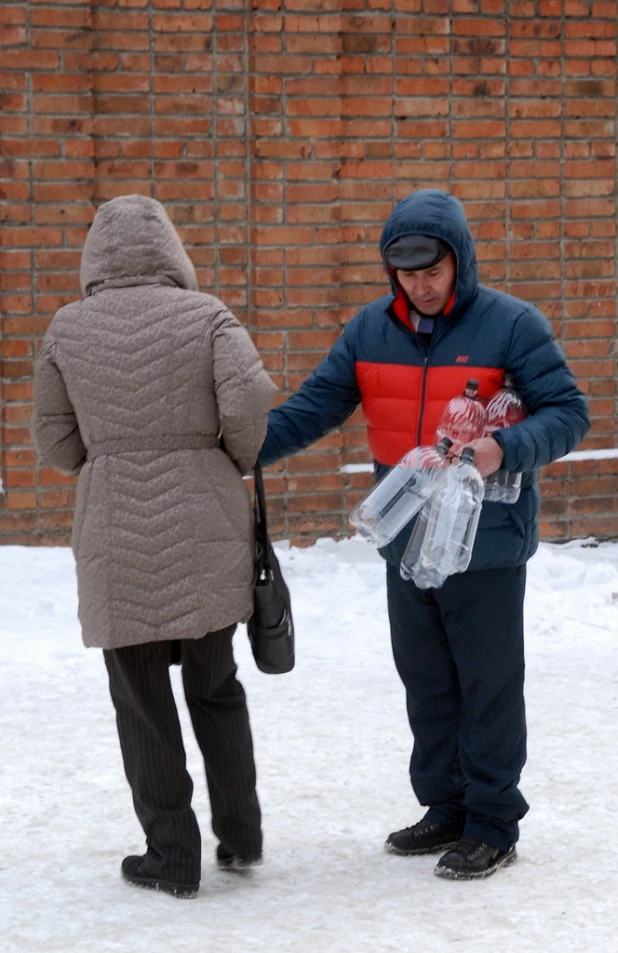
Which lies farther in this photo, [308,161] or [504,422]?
[308,161]

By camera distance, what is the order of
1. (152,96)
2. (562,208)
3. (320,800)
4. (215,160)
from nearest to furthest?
1. (320,800)
2. (152,96)
3. (215,160)
4. (562,208)

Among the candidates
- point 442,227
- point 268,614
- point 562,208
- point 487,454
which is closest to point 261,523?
point 268,614

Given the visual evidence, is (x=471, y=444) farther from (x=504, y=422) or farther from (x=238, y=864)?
(x=238, y=864)

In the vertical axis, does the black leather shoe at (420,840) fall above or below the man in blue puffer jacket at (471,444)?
below

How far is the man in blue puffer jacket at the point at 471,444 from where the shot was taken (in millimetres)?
3684

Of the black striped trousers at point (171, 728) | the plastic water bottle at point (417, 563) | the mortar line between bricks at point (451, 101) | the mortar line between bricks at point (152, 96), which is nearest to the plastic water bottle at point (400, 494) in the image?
the plastic water bottle at point (417, 563)

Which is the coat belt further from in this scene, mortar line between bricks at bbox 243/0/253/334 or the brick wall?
mortar line between bricks at bbox 243/0/253/334

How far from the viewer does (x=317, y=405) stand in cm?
397

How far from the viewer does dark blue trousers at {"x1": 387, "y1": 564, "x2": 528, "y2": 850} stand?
3.78 meters

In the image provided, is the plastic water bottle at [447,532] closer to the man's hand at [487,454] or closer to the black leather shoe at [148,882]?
the man's hand at [487,454]

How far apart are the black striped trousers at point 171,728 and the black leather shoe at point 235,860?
0.57 feet

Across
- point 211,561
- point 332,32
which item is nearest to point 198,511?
point 211,561

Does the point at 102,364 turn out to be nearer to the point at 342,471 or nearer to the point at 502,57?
the point at 342,471

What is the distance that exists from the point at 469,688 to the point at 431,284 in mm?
1042
